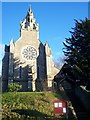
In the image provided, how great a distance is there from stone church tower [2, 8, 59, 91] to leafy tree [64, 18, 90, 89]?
67.4 ft

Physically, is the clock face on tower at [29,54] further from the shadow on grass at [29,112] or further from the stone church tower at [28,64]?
the shadow on grass at [29,112]

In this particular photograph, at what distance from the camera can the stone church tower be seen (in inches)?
1961

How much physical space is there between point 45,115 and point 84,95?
21.7 feet

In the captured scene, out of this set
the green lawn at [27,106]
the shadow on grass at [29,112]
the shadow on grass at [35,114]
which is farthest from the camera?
the shadow on grass at [29,112]

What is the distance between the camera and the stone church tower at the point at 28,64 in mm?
49812

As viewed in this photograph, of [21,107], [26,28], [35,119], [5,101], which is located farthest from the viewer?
[26,28]

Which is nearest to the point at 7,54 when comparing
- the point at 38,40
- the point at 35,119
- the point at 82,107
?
the point at 38,40

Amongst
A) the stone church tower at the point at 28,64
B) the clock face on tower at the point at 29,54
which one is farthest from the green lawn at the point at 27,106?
the clock face on tower at the point at 29,54

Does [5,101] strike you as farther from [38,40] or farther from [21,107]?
[38,40]

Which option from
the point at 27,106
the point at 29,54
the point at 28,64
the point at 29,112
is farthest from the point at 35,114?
the point at 29,54

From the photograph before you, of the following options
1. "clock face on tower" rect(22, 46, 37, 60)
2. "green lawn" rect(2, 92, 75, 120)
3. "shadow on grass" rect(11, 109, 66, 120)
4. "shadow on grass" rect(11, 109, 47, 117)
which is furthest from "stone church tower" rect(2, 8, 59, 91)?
"shadow on grass" rect(11, 109, 66, 120)

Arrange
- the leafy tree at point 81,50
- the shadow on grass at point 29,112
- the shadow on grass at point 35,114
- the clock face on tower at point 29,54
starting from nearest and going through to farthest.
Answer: the shadow on grass at point 35,114, the shadow on grass at point 29,112, the leafy tree at point 81,50, the clock face on tower at point 29,54

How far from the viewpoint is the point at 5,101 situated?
26531mm

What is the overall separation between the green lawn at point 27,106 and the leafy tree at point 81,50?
4408mm
